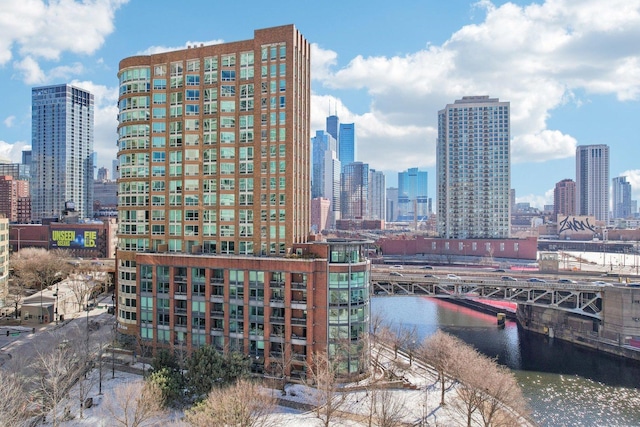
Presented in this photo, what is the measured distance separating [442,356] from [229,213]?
106 feet

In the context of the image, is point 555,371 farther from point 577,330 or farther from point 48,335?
point 48,335

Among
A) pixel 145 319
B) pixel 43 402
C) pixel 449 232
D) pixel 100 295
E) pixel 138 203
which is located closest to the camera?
pixel 43 402

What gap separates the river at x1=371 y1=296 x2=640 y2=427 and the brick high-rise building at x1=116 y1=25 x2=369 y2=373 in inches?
957

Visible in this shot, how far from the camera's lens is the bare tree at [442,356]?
51531 mm

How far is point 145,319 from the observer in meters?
60.4

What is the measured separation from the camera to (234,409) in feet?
119

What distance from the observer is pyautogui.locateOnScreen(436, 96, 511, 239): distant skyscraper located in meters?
173

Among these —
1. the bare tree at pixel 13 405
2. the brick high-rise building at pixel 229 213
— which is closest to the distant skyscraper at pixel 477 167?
the brick high-rise building at pixel 229 213

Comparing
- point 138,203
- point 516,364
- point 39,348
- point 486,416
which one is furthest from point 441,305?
point 39,348

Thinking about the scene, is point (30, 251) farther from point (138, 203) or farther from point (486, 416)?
point (486, 416)

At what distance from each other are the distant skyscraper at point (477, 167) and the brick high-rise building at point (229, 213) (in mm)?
125019

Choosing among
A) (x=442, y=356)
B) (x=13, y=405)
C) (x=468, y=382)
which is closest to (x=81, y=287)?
(x=13, y=405)

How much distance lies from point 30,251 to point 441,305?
108198mm

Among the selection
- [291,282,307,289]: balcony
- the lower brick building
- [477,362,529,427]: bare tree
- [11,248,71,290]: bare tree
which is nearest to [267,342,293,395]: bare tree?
the lower brick building
